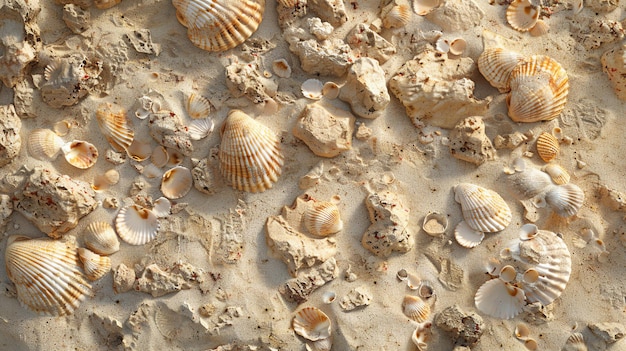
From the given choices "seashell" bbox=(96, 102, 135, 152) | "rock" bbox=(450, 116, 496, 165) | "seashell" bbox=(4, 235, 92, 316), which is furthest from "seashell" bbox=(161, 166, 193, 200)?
"rock" bbox=(450, 116, 496, 165)

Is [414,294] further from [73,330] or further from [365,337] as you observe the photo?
[73,330]

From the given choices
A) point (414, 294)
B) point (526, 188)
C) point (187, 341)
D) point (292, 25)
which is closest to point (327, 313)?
point (414, 294)

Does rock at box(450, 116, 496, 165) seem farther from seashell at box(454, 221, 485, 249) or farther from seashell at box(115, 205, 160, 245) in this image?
seashell at box(115, 205, 160, 245)

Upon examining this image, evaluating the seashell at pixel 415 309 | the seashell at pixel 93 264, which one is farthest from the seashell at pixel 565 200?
the seashell at pixel 93 264

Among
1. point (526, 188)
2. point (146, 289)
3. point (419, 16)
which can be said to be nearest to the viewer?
point (146, 289)

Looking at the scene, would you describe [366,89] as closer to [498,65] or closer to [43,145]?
[498,65]

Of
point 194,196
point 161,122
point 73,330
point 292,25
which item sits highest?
point 292,25

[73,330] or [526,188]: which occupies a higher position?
[526,188]
